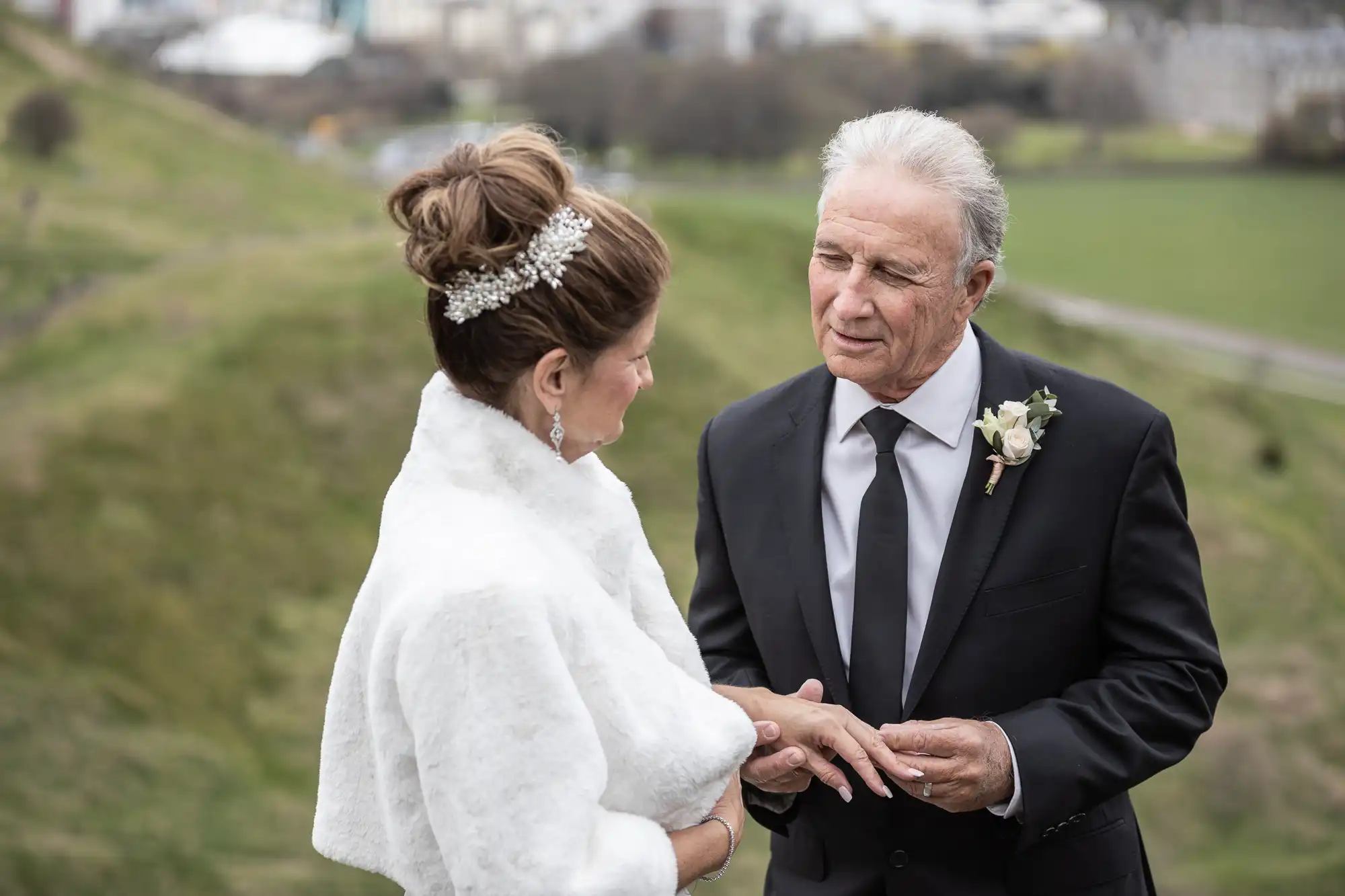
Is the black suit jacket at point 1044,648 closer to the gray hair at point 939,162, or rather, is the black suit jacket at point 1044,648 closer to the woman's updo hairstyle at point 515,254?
the gray hair at point 939,162

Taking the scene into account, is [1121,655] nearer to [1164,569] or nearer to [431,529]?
[1164,569]

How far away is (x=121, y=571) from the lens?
389 inches

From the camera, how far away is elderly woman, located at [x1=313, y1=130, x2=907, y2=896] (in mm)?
2354

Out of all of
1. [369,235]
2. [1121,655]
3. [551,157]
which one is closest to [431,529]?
[551,157]

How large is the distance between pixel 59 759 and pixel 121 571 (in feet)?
5.19

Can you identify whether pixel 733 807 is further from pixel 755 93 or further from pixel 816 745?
pixel 755 93

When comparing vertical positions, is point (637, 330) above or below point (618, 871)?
above

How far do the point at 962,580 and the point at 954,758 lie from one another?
0.41 m

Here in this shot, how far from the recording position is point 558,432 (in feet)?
8.73

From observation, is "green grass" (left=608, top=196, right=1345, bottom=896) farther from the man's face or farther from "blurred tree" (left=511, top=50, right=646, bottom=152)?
the man's face

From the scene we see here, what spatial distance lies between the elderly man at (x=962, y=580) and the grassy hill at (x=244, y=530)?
568cm

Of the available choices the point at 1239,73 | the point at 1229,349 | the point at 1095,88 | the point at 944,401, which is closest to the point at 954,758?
the point at 944,401

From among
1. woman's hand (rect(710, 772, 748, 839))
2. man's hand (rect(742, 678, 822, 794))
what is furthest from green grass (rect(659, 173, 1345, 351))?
woman's hand (rect(710, 772, 748, 839))

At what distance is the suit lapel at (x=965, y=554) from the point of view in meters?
3.18
